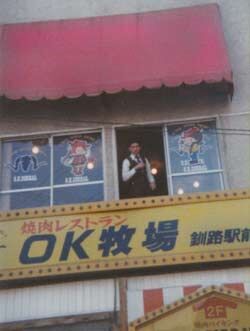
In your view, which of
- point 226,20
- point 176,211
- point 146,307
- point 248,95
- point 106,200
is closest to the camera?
point 146,307

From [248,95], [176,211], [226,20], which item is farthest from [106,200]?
[226,20]

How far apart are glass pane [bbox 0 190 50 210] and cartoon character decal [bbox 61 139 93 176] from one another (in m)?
0.56

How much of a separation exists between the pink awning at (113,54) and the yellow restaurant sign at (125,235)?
1.97 metres

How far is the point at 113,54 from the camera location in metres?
9.73

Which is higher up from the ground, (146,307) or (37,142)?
(37,142)

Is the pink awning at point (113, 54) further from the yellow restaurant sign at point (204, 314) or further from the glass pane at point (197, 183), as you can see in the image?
the yellow restaurant sign at point (204, 314)

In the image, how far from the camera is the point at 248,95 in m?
9.77

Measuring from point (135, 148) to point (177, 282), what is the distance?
2.59m

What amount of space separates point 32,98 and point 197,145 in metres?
2.65

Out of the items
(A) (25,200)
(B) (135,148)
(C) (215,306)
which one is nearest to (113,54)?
(B) (135,148)

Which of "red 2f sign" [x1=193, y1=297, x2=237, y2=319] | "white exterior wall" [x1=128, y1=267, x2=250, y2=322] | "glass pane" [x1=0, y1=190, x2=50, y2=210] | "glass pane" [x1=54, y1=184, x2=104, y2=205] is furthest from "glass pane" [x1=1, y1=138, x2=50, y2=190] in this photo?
"red 2f sign" [x1=193, y1=297, x2=237, y2=319]

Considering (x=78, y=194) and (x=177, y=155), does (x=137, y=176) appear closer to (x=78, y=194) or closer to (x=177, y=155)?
(x=177, y=155)

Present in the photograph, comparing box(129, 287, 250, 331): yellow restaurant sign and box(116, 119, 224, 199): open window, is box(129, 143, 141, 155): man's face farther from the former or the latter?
box(129, 287, 250, 331): yellow restaurant sign

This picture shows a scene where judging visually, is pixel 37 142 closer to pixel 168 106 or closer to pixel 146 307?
pixel 168 106
